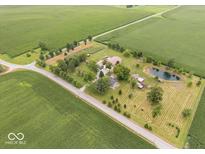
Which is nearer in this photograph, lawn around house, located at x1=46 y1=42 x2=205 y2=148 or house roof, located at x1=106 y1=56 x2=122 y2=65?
lawn around house, located at x1=46 y1=42 x2=205 y2=148

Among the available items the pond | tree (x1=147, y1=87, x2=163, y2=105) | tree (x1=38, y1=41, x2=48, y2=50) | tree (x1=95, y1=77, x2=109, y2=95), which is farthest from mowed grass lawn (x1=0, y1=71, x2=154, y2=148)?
the pond

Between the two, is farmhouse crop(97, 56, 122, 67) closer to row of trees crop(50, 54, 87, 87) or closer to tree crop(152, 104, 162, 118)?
row of trees crop(50, 54, 87, 87)

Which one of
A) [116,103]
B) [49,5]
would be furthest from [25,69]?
[49,5]

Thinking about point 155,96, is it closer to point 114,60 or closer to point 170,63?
point 170,63

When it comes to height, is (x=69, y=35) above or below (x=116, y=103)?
above

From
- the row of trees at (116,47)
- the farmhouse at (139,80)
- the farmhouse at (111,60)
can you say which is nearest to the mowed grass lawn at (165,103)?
the farmhouse at (139,80)

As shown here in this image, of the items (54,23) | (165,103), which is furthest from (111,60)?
(54,23)

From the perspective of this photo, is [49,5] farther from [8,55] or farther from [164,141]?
[164,141]
